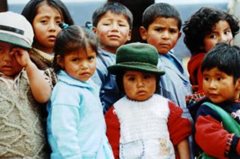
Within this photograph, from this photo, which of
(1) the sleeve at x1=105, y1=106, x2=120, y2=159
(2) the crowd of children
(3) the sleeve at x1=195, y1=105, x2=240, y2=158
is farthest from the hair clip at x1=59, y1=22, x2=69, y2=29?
(3) the sleeve at x1=195, y1=105, x2=240, y2=158

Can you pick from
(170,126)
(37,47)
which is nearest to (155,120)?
(170,126)

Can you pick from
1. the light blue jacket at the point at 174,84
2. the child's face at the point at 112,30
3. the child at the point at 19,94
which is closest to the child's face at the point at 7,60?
the child at the point at 19,94

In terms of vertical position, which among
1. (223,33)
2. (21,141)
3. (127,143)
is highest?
(223,33)

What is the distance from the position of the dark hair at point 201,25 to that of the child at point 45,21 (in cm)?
73

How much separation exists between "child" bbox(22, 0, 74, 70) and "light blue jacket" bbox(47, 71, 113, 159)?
0.98ft

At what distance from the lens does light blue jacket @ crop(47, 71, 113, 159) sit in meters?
2.12

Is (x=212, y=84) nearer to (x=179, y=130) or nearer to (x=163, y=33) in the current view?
(x=179, y=130)

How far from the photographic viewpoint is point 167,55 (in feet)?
9.28

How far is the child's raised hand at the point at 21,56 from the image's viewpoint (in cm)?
209

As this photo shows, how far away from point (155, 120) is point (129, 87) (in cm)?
20

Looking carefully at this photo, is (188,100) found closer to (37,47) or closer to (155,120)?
(155,120)

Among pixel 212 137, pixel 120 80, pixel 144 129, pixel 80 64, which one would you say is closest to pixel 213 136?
pixel 212 137

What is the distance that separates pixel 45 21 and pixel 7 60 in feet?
1.65

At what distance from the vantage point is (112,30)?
2.73 meters
